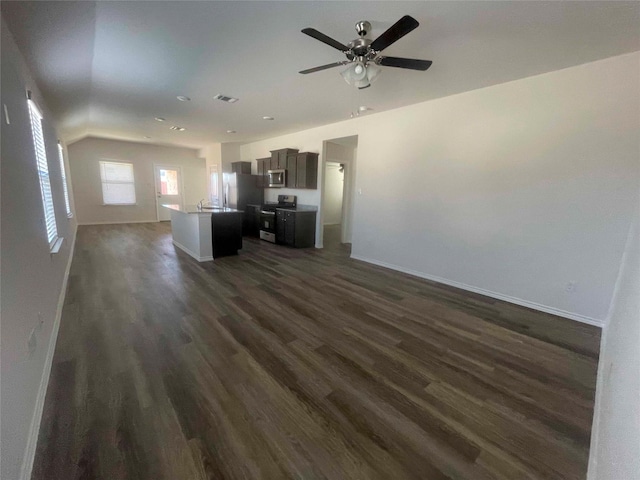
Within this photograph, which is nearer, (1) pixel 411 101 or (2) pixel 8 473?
(2) pixel 8 473

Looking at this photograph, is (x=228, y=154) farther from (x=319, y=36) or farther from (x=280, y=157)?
(x=319, y=36)

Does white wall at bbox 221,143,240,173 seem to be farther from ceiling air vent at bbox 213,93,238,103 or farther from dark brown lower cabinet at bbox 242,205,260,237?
ceiling air vent at bbox 213,93,238,103

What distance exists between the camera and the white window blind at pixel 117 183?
328 inches

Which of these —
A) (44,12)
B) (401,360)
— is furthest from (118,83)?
(401,360)

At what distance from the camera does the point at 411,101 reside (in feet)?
12.9

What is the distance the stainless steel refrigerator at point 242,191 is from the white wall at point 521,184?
3.98 metres

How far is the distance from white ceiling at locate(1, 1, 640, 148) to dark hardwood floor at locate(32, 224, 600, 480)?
2.52m

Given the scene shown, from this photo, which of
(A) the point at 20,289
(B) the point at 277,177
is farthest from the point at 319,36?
(B) the point at 277,177

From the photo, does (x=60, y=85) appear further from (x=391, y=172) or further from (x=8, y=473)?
(x=391, y=172)

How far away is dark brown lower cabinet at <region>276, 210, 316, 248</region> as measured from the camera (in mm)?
5938

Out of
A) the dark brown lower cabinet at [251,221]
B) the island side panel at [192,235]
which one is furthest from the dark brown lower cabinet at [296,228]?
the island side panel at [192,235]

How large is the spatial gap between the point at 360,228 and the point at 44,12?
14.8 ft

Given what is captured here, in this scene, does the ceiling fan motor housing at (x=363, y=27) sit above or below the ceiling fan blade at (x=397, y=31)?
above

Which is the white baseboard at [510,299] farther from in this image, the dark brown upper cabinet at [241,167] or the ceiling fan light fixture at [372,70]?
the dark brown upper cabinet at [241,167]
